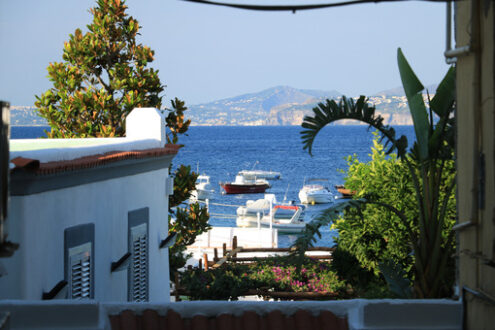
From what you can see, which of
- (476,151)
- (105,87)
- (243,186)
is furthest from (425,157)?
(243,186)

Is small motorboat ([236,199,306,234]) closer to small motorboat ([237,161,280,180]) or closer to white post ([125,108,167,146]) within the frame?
small motorboat ([237,161,280,180])

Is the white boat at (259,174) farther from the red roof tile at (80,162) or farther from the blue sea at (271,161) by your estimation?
the red roof tile at (80,162)

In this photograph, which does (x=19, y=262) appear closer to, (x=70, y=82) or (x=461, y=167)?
(x=461, y=167)

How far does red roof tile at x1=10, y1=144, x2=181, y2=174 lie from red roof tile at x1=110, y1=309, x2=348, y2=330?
191 cm

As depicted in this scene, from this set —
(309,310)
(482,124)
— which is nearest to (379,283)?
(309,310)

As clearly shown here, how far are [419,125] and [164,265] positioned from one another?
6241 mm

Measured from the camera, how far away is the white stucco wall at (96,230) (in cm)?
688

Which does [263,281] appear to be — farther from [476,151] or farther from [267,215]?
[267,215]

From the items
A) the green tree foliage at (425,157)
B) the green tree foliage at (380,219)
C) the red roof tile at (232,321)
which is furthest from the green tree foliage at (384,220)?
the red roof tile at (232,321)

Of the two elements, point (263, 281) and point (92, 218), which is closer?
point (92, 218)

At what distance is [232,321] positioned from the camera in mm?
6117

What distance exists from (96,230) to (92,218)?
237mm

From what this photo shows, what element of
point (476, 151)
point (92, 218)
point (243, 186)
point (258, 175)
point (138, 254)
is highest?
point (476, 151)

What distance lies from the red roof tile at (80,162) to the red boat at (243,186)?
74.3 meters
